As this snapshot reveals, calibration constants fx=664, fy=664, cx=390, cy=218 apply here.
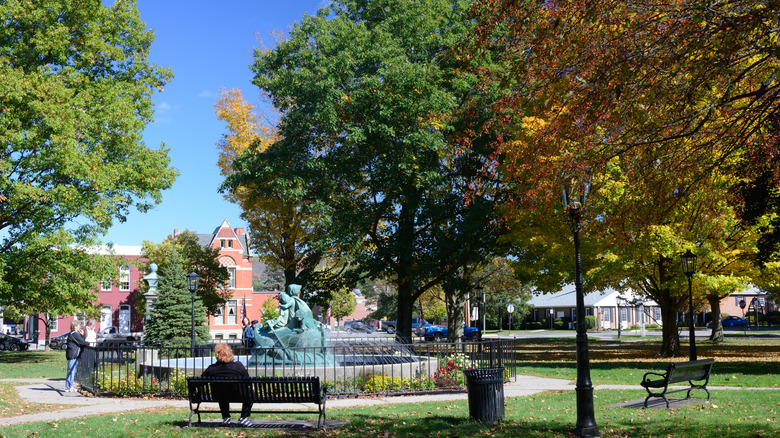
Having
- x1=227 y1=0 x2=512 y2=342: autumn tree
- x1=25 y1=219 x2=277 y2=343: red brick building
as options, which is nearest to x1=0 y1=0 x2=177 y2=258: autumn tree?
x1=227 y1=0 x2=512 y2=342: autumn tree

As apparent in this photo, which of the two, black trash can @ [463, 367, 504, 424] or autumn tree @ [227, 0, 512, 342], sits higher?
autumn tree @ [227, 0, 512, 342]

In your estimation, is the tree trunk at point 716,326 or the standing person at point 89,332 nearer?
A: the standing person at point 89,332

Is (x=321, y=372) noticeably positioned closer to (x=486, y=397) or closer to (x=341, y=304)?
(x=486, y=397)

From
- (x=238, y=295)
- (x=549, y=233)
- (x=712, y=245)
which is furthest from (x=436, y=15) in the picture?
(x=238, y=295)

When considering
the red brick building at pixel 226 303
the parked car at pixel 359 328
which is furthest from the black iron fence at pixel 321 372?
the parked car at pixel 359 328

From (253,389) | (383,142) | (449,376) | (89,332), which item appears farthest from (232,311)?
(253,389)

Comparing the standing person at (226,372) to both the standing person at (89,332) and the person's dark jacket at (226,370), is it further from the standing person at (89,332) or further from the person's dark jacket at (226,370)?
the standing person at (89,332)

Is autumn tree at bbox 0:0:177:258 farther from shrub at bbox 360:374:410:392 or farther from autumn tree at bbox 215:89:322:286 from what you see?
shrub at bbox 360:374:410:392

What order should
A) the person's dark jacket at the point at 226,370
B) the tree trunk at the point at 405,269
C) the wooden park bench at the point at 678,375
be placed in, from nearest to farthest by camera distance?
the person's dark jacket at the point at 226,370 → the wooden park bench at the point at 678,375 → the tree trunk at the point at 405,269

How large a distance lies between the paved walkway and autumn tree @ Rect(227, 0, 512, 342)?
11.2m

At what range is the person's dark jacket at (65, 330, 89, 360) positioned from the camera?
16.5 metres

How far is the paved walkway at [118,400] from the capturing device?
12.5 m

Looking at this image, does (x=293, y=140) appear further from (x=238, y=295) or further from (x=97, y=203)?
(x=238, y=295)

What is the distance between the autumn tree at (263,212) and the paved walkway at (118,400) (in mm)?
17110
